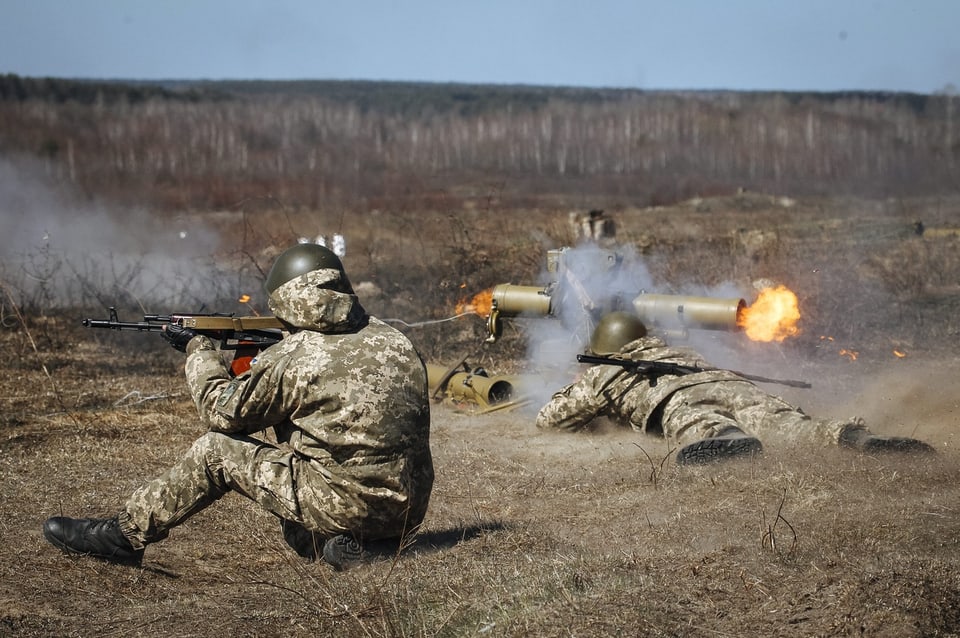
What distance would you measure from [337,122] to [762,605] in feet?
107

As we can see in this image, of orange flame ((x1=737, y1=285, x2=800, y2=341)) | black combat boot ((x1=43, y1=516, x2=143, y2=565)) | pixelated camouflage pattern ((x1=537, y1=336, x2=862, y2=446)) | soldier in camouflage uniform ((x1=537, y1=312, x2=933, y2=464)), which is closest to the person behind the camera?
black combat boot ((x1=43, y1=516, x2=143, y2=565))

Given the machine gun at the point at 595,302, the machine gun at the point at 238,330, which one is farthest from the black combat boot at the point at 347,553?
the machine gun at the point at 595,302

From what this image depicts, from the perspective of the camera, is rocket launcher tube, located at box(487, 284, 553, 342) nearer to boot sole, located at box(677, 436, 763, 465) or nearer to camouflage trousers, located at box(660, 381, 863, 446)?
camouflage trousers, located at box(660, 381, 863, 446)

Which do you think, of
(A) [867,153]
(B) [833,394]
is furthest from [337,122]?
(B) [833,394]

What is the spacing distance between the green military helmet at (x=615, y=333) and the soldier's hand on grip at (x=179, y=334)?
4.25 meters

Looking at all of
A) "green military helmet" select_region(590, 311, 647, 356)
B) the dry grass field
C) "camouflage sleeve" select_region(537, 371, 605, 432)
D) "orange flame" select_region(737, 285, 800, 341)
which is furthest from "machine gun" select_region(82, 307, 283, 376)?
"orange flame" select_region(737, 285, 800, 341)

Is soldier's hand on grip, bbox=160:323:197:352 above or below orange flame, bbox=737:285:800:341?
above

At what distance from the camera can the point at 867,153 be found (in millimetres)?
27125

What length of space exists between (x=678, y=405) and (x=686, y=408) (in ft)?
0.39

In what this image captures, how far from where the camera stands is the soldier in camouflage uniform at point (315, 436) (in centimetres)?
512

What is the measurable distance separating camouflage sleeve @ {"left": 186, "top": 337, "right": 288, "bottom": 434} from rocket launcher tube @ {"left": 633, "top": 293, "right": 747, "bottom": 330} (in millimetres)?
5462

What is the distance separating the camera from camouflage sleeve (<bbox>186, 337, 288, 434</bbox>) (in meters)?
5.14

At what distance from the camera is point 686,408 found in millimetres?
8289

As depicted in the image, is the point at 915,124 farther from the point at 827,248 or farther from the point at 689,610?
the point at 689,610
